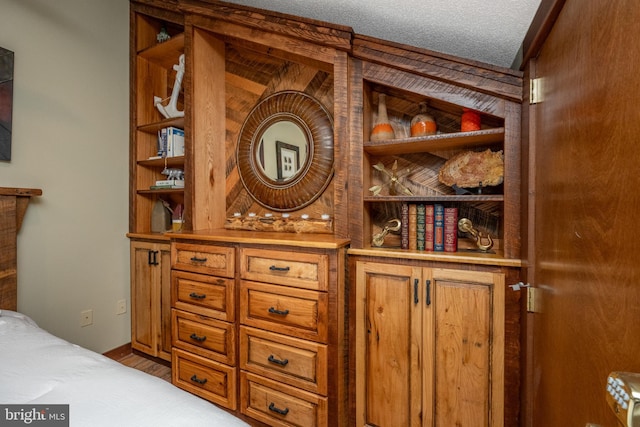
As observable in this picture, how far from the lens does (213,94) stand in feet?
7.38

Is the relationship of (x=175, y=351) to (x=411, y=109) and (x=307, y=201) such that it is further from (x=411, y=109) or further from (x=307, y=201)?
(x=411, y=109)

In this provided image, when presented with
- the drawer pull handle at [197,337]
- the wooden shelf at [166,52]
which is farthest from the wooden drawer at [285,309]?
the wooden shelf at [166,52]

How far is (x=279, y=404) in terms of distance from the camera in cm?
159

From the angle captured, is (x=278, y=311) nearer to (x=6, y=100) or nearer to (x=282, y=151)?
(x=282, y=151)

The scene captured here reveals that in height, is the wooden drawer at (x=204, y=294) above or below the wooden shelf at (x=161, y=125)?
below

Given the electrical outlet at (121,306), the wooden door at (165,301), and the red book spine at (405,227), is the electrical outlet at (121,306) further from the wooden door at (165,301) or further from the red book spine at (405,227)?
the red book spine at (405,227)

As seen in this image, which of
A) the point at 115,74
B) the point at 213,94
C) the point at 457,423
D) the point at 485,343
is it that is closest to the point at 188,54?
the point at 213,94

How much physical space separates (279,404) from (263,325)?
418 mm

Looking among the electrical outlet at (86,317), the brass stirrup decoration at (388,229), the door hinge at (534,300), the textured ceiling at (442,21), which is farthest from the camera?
the electrical outlet at (86,317)

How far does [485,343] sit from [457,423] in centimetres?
39

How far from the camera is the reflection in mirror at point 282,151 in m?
2.09

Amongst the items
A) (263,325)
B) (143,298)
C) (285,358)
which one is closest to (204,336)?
(263,325)

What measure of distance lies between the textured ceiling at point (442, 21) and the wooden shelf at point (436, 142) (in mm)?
392

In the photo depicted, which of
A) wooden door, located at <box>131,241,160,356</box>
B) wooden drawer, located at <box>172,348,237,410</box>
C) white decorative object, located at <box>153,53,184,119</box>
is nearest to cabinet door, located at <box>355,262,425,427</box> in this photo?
wooden drawer, located at <box>172,348,237,410</box>
